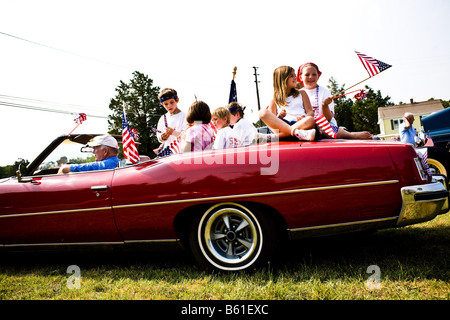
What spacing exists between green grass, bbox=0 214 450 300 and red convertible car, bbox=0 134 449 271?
248mm

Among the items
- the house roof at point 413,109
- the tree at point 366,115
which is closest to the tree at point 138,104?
the house roof at point 413,109

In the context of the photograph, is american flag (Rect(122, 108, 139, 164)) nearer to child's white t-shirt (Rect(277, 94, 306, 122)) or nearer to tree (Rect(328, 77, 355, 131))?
child's white t-shirt (Rect(277, 94, 306, 122))

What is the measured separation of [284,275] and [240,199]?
2.13 ft

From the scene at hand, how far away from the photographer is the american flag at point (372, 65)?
3811mm

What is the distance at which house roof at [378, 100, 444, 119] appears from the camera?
37.8 metres

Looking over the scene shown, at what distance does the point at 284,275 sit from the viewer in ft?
7.17

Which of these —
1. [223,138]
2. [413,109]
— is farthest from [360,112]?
[223,138]

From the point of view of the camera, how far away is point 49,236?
272 centimetres

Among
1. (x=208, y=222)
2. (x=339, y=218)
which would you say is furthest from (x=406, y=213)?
(x=208, y=222)

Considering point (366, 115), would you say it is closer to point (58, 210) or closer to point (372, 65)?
point (372, 65)

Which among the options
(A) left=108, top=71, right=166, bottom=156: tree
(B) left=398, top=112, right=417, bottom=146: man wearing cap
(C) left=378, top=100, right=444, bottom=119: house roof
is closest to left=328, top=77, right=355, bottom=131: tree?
(C) left=378, top=100, right=444, bottom=119: house roof

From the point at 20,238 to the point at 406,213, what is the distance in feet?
11.0
